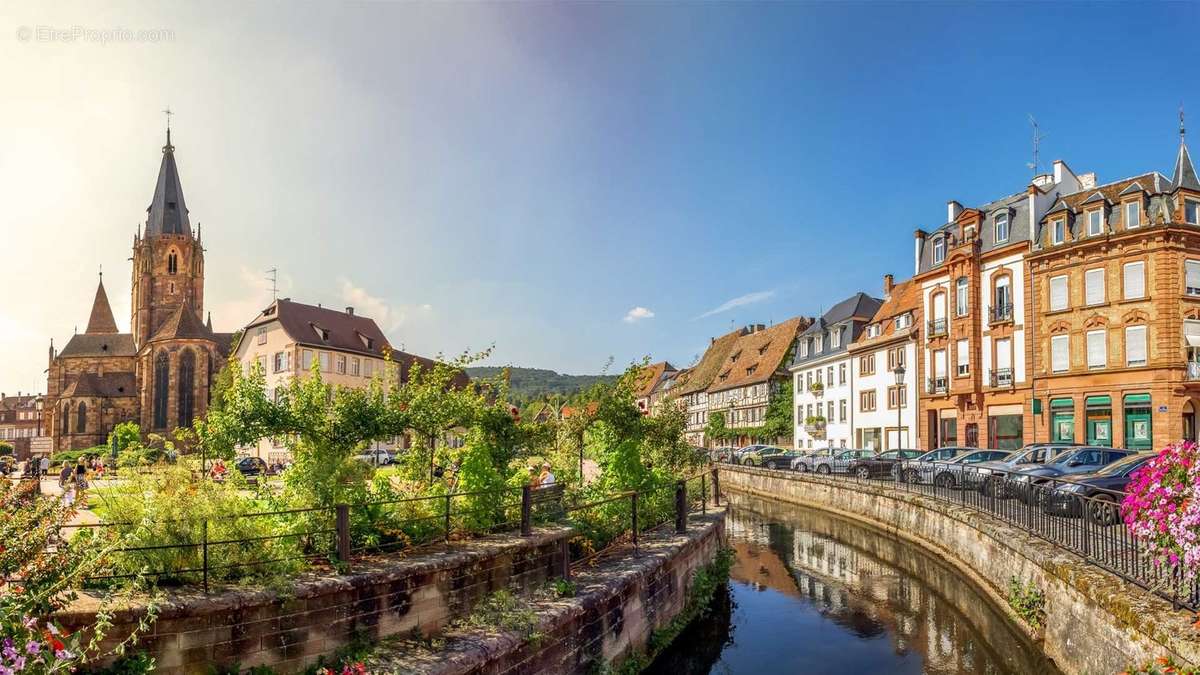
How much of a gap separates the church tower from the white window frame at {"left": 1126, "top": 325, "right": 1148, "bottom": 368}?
87969mm

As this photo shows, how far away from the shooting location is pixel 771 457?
43.5 m

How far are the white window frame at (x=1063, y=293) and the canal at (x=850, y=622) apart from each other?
62.1ft

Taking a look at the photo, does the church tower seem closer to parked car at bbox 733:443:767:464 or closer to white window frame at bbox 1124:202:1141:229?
parked car at bbox 733:443:767:464

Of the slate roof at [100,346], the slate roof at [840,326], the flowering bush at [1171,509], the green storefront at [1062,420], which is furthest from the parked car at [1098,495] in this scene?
the slate roof at [100,346]

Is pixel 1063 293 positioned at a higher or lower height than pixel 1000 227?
lower

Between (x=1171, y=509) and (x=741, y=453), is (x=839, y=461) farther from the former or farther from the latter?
(x=1171, y=509)

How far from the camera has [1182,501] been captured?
736cm

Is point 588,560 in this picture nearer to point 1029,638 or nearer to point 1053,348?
point 1029,638

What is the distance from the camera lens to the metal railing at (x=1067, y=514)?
9.11 m

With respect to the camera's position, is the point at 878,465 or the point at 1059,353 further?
the point at 1059,353

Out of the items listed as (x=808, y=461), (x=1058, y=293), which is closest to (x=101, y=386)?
(x=808, y=461)

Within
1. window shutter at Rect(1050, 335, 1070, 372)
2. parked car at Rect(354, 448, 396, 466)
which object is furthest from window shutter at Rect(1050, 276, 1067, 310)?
parked car at Rect(354, 448, 396, 466)

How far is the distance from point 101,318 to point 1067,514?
10823 cm

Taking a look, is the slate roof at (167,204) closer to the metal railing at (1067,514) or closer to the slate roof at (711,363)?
the slate roof at (711,363)
